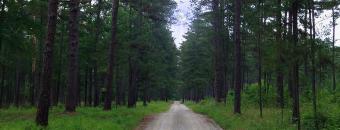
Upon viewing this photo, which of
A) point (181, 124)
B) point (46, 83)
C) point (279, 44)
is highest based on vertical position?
point (279, 44)

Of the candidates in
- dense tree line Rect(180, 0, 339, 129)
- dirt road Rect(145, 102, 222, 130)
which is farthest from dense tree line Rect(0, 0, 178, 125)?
dense tree line Rect(180, 0, 339, 129)

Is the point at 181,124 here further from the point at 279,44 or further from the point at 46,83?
the point at 46,83

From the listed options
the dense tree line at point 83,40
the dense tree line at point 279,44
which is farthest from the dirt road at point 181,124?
the dense tree line at point 83,40

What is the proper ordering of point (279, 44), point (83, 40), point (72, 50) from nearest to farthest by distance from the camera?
point (279, 44) → point (72, 50) → point (83, 40)

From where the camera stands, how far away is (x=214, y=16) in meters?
38.8

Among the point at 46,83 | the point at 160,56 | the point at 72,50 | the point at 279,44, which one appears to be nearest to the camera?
the point at 46,83

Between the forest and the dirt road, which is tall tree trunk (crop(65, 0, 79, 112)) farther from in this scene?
the dirt road

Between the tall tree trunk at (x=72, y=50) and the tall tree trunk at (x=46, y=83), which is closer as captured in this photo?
the tall tree trunk at (x=46, y=83)

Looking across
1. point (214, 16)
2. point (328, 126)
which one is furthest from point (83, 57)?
point (328, 126)

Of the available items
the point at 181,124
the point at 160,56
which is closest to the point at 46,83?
the point at 181,124

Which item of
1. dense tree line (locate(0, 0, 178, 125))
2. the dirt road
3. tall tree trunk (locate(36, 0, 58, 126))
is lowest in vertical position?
the dirt road

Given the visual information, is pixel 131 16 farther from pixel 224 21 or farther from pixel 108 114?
pixel 108 114

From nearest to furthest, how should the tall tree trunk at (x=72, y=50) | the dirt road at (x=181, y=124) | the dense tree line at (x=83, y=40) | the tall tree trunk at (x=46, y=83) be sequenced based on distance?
the tall tree trunk at (x=46, y=83) → the dirt road at (x=181, y=124) → the tall tree trunk at (x=72, y=50) → the dense tree line at (x=83, y=40)

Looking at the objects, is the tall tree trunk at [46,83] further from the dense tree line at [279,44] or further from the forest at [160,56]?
the dense tree line at [279,44]
